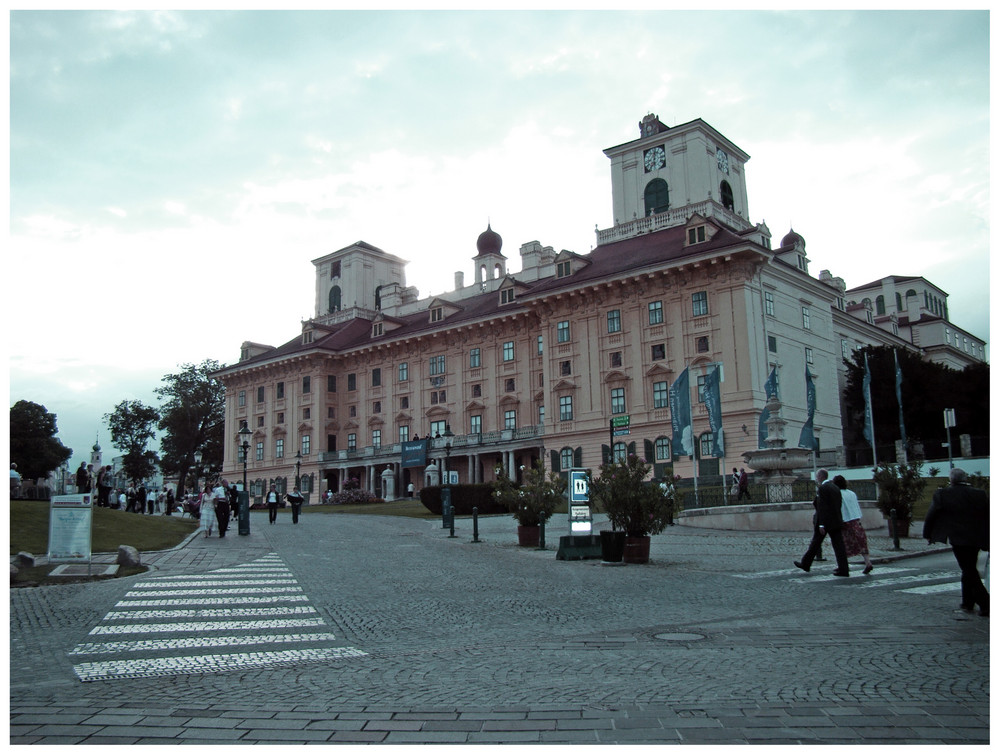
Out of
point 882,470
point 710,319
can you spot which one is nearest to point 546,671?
point 882,470

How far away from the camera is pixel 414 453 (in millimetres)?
61625

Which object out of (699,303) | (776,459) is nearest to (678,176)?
(699,303)

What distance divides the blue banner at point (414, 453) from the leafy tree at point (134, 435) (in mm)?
41209

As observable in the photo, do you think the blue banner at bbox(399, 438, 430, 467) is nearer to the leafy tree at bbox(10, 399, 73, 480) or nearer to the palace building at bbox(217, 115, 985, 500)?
the palace building at bbox(217, 115, 985, 500)

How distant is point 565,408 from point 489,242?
25.3 m

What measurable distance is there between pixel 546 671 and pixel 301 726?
2368 millimetres

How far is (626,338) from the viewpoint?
53.9 metres

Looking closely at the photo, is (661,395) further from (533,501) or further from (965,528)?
(965,528)

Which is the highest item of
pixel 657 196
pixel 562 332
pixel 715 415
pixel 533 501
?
pixel 657 196

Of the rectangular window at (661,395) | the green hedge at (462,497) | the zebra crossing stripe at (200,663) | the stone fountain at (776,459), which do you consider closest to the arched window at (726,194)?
the rectangular window at (661,395)

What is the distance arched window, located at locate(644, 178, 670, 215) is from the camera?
6181 centimetres

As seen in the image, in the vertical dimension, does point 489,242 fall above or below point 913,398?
above

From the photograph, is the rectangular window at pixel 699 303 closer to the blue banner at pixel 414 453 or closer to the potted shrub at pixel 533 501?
the blue banner at pixel 414 453

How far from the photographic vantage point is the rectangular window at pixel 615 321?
54.4 metres
